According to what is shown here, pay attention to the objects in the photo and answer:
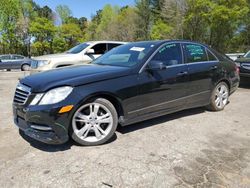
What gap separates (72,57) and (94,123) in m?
5.09

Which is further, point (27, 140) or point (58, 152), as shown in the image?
point (27, 140)

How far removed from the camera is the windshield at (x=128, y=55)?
452 centimetres

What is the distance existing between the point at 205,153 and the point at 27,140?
257cm

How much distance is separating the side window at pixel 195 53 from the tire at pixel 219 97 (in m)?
0.71

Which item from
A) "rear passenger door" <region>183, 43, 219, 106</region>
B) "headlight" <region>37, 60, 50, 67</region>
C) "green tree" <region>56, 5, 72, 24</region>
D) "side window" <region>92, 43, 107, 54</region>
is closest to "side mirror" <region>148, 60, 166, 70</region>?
"rear passenger door" <region>183, 43, 219, 106</region>

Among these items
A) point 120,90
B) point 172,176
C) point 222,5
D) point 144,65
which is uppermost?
point 222,5

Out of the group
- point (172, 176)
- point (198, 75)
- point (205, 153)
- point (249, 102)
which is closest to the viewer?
point (172, 176)

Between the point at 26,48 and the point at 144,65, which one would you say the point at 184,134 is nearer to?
the point at 144,65

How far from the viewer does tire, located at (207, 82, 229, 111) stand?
222 inches

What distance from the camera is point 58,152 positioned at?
3.69 meters

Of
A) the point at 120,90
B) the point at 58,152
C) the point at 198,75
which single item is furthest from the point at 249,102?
the point at 58,152

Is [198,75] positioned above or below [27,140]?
above

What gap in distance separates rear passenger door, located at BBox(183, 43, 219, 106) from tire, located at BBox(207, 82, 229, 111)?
8.6 inches

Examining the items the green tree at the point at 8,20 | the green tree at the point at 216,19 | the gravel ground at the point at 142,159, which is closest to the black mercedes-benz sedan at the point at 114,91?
the gravel ground at the point at 142,159
